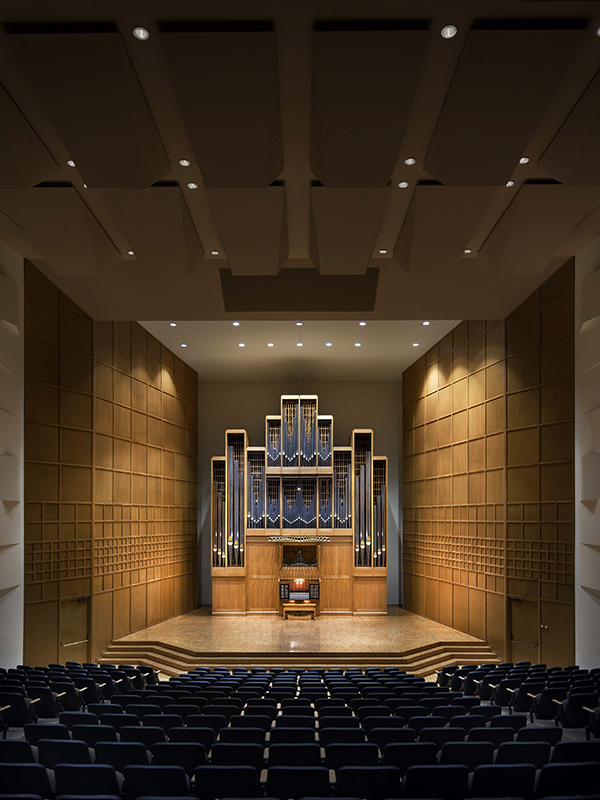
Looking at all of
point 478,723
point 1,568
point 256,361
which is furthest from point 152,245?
point 256,361

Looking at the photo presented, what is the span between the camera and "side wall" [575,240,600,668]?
30.9 ft

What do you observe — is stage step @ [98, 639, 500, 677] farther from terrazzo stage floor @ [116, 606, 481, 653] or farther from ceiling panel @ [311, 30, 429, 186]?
ceiling panel @ [311, 30, 429, 186]

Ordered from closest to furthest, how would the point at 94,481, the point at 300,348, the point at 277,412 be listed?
the point at 94,481 < the point at 300,348 < the point at 277,412

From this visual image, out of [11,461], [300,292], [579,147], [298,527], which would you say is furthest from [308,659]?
[579,147]

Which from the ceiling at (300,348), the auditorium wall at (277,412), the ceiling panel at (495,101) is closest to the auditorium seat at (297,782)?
the ceiling panel at (495,101)

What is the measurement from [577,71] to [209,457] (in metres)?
14.8

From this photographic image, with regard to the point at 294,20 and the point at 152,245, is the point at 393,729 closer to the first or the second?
the point at 294,20

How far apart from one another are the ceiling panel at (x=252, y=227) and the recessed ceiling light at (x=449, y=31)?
9.56 ft

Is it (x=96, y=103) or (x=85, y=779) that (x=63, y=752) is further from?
(x=96, y=103)

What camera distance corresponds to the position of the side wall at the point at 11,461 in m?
9.53

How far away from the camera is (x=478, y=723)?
5441mm

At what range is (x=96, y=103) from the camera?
5938 millimetres

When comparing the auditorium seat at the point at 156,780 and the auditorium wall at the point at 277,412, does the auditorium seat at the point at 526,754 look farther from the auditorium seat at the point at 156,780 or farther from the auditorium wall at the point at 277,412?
the auditorium wall at the point at 277,412

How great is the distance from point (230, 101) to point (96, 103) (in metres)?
1.22
